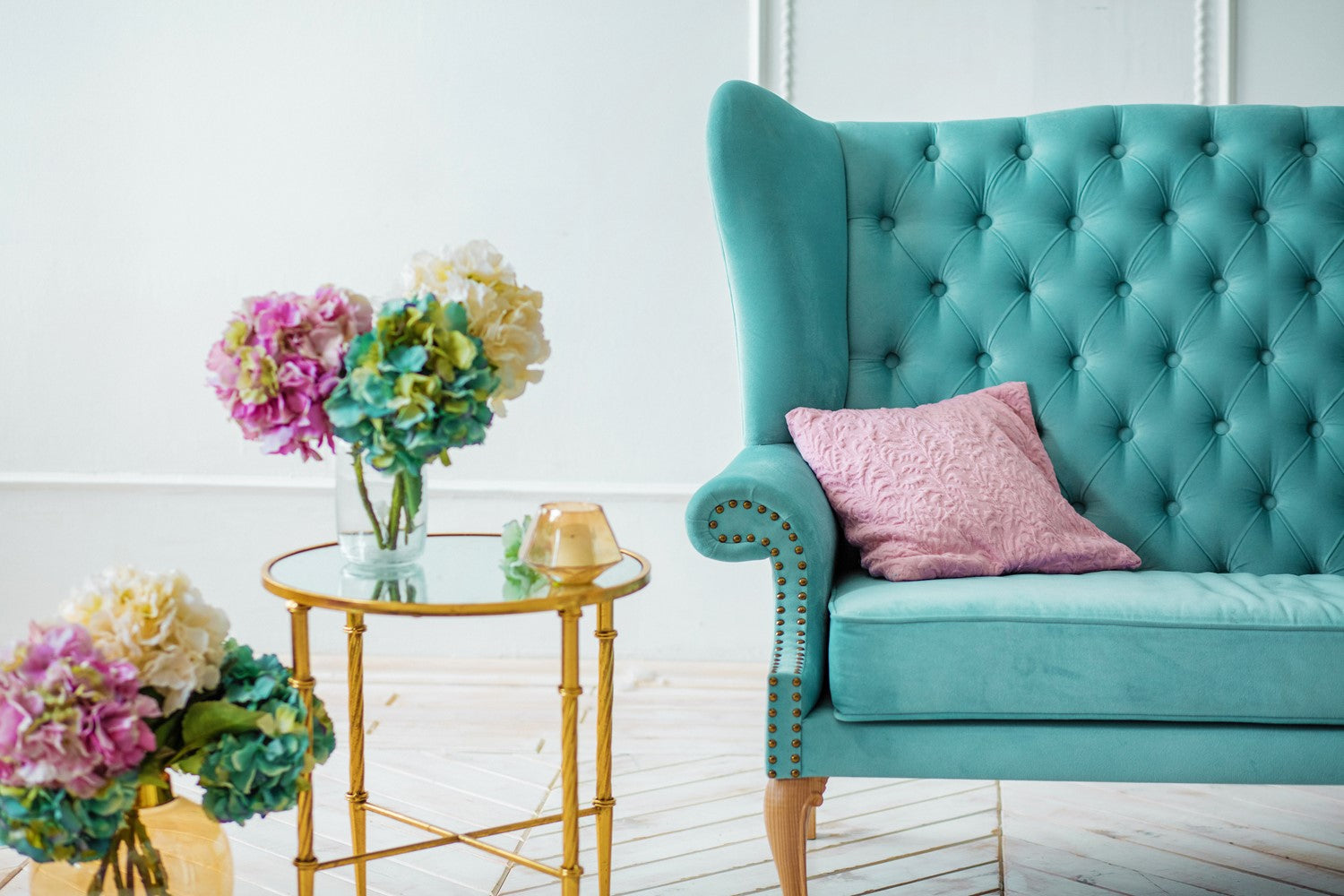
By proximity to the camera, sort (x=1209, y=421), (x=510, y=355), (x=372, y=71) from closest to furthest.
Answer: (x=510, y=355) < (x=1209, y=421) < (x=372, y=71)

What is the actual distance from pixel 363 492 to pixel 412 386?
18 cm

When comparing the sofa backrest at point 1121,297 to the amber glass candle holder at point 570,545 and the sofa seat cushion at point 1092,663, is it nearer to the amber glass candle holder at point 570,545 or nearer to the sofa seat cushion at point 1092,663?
the sofa seat cushion at point 1092,663

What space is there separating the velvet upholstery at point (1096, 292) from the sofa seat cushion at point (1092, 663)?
1.10 feet

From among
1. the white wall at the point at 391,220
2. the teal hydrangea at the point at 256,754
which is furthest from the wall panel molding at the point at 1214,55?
the teal hydrangea at the point at 256,754

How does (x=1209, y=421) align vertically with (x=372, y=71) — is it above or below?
below

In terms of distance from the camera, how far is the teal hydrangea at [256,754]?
3.38 feet

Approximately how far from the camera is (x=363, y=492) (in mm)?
1255

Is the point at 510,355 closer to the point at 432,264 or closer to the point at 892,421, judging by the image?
the point at 432,264

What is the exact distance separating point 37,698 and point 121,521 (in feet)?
5.77

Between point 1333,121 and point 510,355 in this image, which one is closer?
point 510,355

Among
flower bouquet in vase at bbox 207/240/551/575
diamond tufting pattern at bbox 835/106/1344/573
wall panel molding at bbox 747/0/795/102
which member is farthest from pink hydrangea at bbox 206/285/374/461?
wall panel molding at bbox 747/0/795/102

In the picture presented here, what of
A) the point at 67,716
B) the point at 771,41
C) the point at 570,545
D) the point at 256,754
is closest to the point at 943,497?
the point at 570,545

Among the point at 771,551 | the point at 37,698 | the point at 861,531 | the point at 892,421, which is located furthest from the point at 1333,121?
the point at 37,698

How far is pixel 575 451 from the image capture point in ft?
8.26
